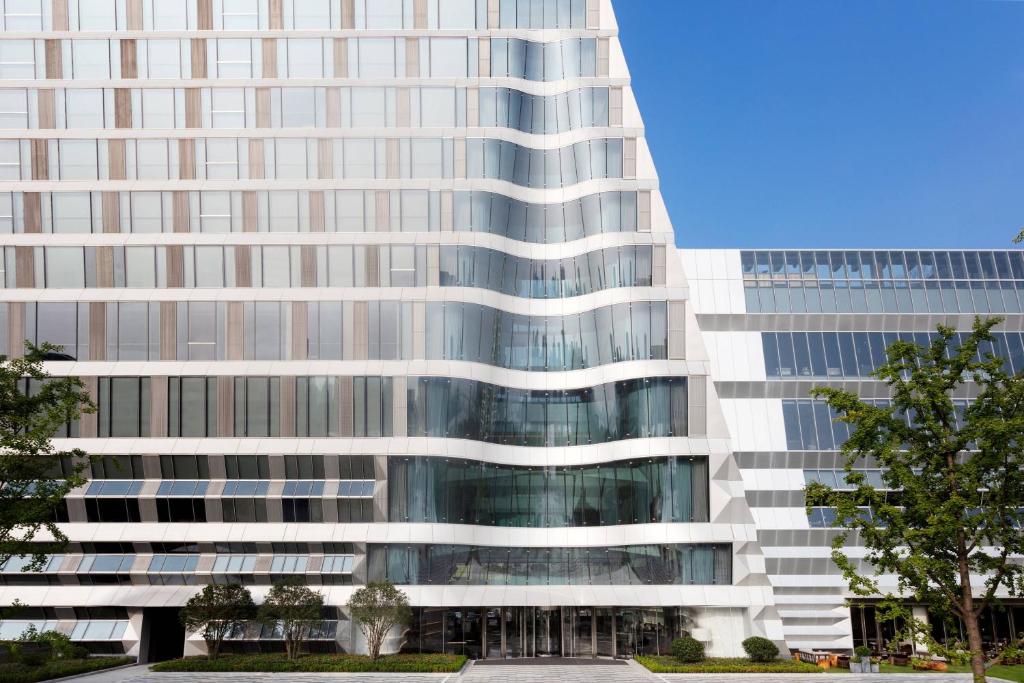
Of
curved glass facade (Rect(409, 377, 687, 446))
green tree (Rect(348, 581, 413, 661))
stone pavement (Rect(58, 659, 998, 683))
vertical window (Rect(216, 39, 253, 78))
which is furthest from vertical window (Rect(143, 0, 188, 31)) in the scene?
stone pavement (Rect(58, 659, 998, 683))

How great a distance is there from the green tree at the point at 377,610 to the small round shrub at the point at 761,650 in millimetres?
18361

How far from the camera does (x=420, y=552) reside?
52.8 metres

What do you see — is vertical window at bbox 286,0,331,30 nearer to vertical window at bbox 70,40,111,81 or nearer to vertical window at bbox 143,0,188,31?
vertical window at bbox 143,0,188,31

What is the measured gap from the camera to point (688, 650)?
158 feet

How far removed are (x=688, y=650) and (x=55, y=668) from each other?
31734 mm

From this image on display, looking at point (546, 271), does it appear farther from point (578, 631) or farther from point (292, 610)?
point (292, 610)

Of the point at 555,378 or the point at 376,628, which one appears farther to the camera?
the point at 555,378

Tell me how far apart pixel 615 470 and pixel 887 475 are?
2448 centimetres

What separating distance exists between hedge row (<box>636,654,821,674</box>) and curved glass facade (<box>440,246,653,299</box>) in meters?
21.8

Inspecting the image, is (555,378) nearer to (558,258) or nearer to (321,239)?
(558,258)

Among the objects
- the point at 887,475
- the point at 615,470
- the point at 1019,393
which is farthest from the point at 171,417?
the point at 1019,393

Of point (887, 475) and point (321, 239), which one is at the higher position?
point (321, 239)

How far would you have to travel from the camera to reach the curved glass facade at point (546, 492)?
53125 mm

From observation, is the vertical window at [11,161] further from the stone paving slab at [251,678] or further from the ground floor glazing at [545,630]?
the ground floor glazing at [545,630]
